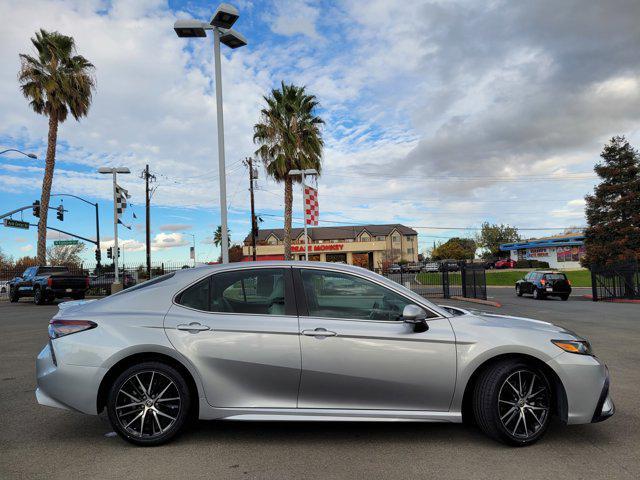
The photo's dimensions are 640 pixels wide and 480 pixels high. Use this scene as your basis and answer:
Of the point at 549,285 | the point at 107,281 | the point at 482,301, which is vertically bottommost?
the point at 482,301

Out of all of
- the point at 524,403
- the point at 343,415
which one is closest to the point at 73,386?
the point at 343,415

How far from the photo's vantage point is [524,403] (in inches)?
149

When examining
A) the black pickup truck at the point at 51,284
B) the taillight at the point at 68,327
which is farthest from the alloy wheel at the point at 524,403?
the black pickup truck at the point at 51,284

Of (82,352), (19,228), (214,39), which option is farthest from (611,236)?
(19,228)

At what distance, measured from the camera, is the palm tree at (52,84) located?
26312mm

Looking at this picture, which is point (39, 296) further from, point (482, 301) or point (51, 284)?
point (482, 301)

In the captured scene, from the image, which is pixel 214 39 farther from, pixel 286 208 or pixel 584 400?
pixel 286 208

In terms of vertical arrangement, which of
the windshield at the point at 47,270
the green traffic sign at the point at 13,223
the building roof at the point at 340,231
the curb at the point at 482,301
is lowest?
the curb at the point at 482,301

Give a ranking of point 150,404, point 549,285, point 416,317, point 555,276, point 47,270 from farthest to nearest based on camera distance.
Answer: point 555,276 → point 549,285 → point 47,270 → point 150,404 → point 416,317

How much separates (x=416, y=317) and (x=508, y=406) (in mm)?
1072

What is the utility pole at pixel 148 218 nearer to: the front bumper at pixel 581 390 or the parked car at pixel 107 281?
the parked car at pixel 107 281

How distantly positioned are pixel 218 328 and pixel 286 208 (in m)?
23.3

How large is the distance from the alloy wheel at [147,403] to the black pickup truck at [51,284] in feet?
65.7

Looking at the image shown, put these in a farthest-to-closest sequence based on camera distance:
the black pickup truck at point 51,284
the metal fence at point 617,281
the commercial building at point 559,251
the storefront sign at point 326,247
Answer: the storefront sign at point 326,247 → the commercial building at point 559,251 → the metal fence at point 617,281 → the black pickup truck at point 51,284
